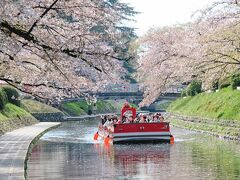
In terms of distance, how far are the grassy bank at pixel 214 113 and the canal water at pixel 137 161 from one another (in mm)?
3614

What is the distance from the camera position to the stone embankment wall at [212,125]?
4025 centimetres

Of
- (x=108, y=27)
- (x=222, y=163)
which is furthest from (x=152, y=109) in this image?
(x=108, y=27)

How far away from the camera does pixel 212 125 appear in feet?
156

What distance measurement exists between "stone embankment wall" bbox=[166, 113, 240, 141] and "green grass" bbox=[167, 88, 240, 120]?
1.61 ft

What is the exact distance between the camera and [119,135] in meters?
41.1

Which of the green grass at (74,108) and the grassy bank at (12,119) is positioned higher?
the green grass at (74,108)

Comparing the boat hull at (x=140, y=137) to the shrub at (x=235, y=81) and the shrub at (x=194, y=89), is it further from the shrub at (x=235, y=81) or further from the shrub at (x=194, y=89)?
the shrub at (x=194, y=89)

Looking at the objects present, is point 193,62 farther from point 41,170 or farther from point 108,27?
point 108,27

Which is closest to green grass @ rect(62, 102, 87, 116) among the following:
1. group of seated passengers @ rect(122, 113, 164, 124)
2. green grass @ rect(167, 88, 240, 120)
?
green grass @ rect(167, 88, 240, 120)

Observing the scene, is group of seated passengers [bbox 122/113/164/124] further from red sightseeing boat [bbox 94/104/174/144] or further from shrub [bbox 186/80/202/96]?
shrub [bbox 186/80/202/96]

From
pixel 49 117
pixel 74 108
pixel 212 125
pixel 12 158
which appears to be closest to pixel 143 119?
pixel 212 125

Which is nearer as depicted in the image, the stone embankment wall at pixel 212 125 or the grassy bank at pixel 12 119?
the stone embankment wall at pixel 212 125

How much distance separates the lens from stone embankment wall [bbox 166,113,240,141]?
4025cm

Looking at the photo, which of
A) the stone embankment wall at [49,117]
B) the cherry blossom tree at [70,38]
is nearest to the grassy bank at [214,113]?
the stone embankment wall at [49,117]
